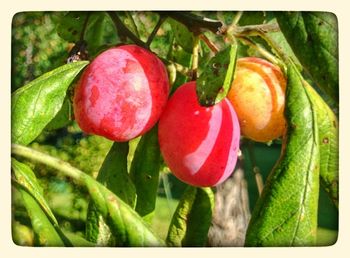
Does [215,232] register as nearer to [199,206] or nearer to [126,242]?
[199,206]

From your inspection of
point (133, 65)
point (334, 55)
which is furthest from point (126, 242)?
point (334, 55)

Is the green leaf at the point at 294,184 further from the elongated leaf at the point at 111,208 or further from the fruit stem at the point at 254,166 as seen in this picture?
the fruit stem at the point at 254,166

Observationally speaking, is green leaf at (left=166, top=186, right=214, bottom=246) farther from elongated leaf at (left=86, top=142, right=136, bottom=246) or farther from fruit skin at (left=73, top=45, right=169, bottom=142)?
fruit skin at (left=73, top=45, right=169, bottom=142)

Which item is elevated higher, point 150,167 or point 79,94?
point 79,94

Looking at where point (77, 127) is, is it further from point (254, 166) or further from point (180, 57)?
point (254, 166)

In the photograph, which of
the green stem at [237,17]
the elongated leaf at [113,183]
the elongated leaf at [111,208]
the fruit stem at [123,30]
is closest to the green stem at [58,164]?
the elongated leaf at [111,208]

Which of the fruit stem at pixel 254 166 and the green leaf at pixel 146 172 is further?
the fruit stem at pixel 254 166

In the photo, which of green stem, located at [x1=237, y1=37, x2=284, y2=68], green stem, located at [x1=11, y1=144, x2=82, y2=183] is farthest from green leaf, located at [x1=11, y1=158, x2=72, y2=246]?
green stem, located at [x1=237, y1=37, x2=284, y2=68]
